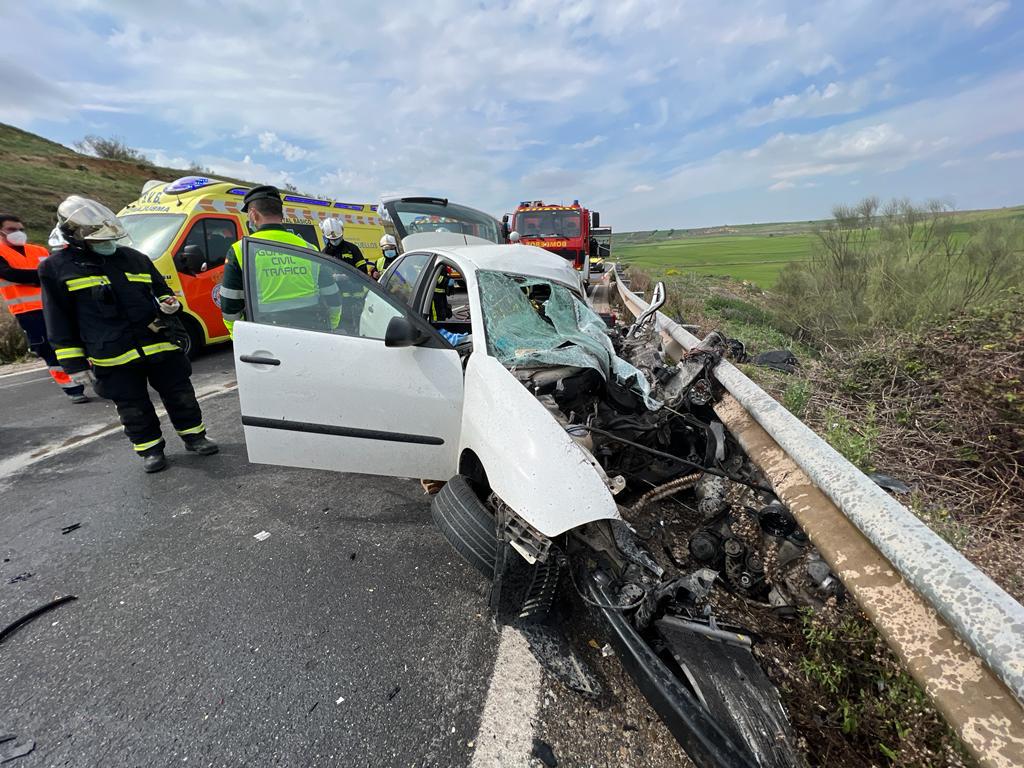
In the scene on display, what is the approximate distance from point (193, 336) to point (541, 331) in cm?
585

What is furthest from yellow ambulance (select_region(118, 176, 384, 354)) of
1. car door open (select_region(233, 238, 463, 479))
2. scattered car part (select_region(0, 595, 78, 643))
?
scattered car part (select_region(0, 595, 78, 643))

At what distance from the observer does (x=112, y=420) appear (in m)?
4.31

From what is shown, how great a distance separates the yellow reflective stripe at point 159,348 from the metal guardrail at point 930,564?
4131 mm

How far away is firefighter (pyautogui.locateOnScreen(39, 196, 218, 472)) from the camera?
2936 mm

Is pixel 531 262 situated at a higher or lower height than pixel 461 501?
higher

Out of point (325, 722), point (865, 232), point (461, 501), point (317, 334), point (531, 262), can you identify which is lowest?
point (325, 722)

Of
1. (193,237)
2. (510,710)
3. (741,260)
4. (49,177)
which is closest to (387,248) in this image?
(193,237)

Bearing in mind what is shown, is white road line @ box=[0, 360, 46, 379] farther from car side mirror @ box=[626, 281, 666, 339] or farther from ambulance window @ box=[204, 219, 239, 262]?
car side mirror @ box=[626, 281, 666, 339]

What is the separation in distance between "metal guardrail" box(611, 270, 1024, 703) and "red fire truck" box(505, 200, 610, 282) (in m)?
11.2

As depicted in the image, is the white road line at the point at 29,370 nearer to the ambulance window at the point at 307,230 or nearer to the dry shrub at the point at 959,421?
the ambulance window at the point at 307,230

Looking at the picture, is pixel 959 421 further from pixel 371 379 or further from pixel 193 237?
pixel 193 237

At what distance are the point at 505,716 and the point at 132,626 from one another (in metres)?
1.72

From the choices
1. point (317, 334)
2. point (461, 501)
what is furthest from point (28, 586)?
point (461, 501)

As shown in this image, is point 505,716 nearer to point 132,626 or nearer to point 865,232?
point 132,626
